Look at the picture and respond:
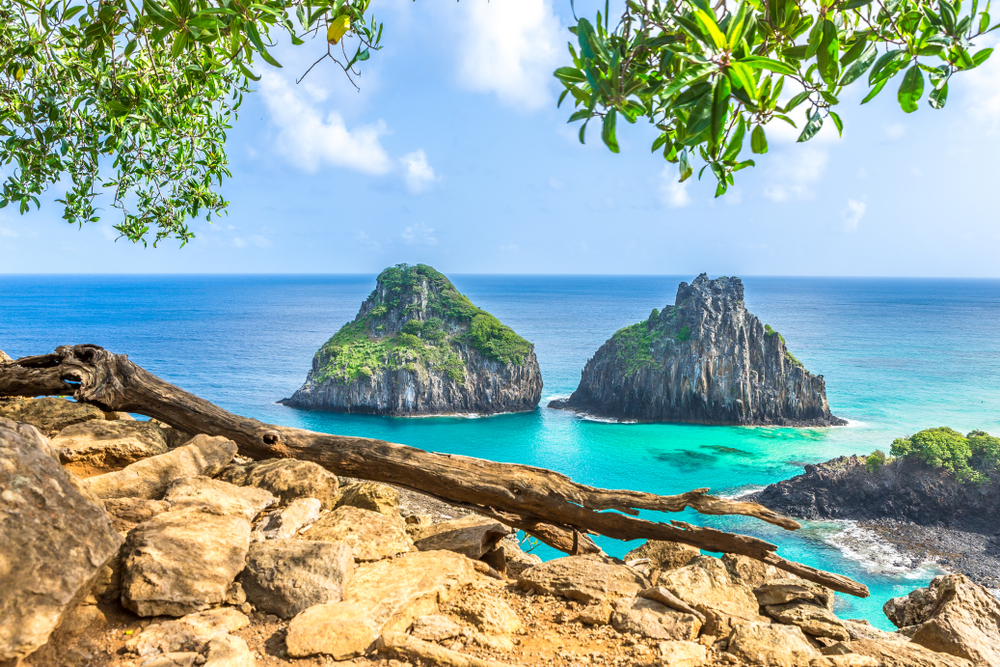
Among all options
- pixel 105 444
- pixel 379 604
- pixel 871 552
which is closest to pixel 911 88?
pixel 379 604

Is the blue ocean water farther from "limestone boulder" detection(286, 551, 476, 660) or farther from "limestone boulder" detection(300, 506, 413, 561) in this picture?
"limestone boulder" detection(286, 551, 476, 660)

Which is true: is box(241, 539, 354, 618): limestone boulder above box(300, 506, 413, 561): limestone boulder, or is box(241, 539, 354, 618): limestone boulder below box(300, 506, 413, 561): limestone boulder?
above

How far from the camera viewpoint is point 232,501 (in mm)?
5387

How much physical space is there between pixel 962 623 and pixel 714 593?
1.79 m

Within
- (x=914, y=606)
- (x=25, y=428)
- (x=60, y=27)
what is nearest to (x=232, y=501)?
(x=25, y=428)

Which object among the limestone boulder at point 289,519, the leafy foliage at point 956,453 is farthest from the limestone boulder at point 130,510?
the leafy foliage at point 956,453

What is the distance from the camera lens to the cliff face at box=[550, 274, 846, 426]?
6794cm

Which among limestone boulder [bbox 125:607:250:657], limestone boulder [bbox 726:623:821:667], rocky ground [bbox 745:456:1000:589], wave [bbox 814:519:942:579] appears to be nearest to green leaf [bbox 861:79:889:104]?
limestone boulder [bbox 726:623:821:667]

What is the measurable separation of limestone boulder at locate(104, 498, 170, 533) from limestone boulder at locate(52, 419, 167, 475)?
5.68ft

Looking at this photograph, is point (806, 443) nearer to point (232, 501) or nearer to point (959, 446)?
point (959, 446)

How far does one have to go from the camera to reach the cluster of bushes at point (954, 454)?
142 ft

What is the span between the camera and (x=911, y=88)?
2.56 meters

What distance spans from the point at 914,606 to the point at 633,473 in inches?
1950

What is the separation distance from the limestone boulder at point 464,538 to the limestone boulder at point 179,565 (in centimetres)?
170
